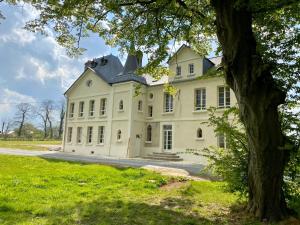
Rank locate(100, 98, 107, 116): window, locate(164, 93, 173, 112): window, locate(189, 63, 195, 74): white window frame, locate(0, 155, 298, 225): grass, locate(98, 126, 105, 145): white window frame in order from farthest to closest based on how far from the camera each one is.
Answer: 1. locate(100, 98, 107, 116): window
2. locate(98, 126, 105, 145): white window frame
3. locate(164, 93, 173, 112): window
4. locate(189, 63, 195, 74): white window frame
5. locate(0, 155, 298, 225): grass

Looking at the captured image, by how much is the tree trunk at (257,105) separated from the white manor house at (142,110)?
50.0ft

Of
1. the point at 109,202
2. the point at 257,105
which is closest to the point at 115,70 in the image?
the point at 109,202

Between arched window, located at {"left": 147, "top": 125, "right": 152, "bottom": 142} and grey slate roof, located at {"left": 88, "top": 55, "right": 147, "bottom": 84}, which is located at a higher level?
grey slate roof, located at {"left": 88, "top": 55, "right": 147, "bottom": 84}

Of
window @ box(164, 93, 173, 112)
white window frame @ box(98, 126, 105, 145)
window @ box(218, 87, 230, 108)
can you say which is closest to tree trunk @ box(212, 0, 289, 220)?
window @ box(218, 87, 230, 108)

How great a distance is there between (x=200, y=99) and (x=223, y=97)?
212cm

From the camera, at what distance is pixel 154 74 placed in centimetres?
1368

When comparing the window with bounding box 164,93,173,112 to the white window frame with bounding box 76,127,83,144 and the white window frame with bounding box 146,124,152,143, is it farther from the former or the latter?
the white window frame with bounding box 76,127,83,144

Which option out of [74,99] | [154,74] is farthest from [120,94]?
[154,74]

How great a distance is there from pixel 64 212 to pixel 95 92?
82.5 ft

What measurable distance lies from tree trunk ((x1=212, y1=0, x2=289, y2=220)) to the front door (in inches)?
732

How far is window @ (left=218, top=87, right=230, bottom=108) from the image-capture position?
Answer: 2161cm

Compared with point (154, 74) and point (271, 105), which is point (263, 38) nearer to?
point (271, 105)

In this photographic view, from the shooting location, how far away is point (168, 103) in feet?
84.2

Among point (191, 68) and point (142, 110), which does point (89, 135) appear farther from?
point (191, 68)
